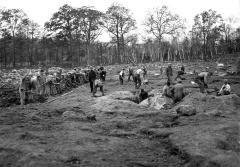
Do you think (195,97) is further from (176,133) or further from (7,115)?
(7,115)

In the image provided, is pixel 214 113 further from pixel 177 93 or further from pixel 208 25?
pixel 208 25

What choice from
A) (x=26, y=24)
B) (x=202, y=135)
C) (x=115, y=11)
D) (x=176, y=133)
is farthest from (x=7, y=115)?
(x=26, y=24)

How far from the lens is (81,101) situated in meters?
15.8

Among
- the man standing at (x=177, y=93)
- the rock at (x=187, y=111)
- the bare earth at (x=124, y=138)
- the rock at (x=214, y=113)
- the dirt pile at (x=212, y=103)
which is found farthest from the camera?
the man standing at (x=177, y=93)

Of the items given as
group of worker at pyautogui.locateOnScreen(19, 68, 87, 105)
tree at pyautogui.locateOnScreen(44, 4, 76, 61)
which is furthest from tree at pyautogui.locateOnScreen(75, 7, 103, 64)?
group of worker at pyautogui.locateOnScreen(19, 68, 87, 105)

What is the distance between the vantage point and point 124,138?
340 inches

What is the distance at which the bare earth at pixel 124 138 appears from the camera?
662cm

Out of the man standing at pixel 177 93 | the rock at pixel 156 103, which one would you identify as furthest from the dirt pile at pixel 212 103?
the rock at pixel 156 103

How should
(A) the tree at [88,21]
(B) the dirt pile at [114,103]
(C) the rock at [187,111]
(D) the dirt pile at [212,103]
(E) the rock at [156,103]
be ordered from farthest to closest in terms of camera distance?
(A) the tree at [88,21] < (E) the rock at [156,103] < (B) the dirt pile at [114,103] < (D) the dirt pile at [212,103] < (C) the rock at [187,111]

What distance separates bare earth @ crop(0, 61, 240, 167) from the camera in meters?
6.62

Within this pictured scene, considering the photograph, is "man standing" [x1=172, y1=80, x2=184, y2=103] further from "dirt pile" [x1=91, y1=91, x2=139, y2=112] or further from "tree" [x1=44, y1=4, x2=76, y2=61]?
"tree" [x1=44, y1=4, x2=76, y2=61]

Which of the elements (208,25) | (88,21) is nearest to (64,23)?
(88,21)

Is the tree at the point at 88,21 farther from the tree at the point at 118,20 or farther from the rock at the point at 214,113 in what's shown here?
the rock at the point at 214,113

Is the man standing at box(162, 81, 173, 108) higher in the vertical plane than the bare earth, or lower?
higher
